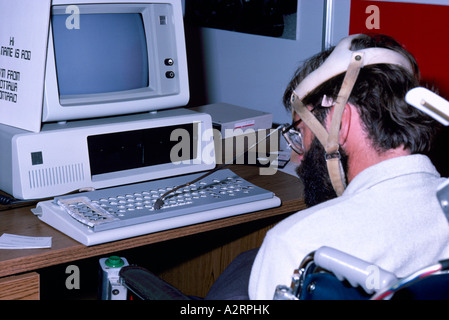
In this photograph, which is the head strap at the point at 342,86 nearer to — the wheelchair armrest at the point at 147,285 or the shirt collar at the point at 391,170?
the shirt collar at the point at 391,170

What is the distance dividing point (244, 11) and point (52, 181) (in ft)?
3.69

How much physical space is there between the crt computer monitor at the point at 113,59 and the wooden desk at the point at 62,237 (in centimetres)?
27

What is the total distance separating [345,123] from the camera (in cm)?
115

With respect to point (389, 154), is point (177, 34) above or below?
above

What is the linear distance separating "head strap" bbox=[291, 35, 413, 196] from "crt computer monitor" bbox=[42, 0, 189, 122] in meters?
0.54

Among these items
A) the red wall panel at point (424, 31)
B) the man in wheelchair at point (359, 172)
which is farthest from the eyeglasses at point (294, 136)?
the red wall panel at point (424, 31)

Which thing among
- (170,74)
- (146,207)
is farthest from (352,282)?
(170,74)

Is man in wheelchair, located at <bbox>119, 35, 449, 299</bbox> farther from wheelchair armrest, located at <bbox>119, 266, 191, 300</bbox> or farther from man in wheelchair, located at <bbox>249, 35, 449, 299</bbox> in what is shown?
wheelchair armrest, located at <bbox>119, 266, 191, 300</bbox>

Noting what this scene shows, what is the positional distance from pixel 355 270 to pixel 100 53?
0.97 m

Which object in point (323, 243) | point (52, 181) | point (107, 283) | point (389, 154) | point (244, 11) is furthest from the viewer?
point (244, 11)

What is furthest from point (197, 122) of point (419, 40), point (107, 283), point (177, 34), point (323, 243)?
→ point (323, 243)

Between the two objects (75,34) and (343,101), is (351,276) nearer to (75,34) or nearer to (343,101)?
(343,101)

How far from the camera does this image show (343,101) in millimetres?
1134

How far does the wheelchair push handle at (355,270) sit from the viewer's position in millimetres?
825
